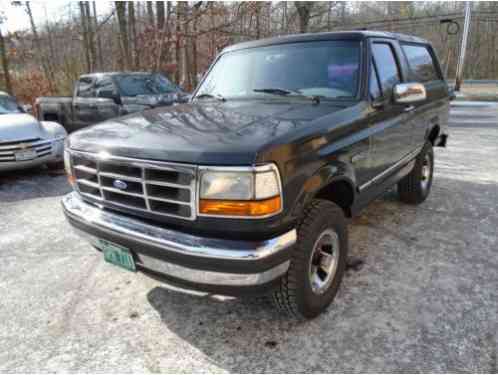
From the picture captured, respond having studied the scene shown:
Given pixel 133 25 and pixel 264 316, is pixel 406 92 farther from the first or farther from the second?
pixel 133 25

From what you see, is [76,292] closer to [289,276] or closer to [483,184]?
[289,276]

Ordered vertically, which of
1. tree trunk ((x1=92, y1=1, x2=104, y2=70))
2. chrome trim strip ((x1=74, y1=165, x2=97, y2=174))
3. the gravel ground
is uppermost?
tree trunk ((x1=92, y1=1, x2=104, y2=70))

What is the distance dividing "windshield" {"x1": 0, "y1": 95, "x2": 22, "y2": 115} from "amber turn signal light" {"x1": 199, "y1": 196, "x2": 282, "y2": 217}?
6.48 metres

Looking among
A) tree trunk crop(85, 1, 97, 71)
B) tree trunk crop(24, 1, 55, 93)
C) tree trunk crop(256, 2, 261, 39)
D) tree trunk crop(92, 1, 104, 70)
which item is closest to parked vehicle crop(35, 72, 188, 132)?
tree trunk crop(256, 2, 261, 39)

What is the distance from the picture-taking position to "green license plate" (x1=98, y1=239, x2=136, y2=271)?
2184 millimetres

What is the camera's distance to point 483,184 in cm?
519

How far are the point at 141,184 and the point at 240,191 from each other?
0.63 meters

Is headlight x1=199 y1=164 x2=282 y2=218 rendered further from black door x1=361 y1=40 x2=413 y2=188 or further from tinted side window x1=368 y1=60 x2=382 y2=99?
tinted side window x1=368 y1=60 x2=382 y2=99

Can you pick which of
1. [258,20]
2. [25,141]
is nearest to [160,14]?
[258,20]

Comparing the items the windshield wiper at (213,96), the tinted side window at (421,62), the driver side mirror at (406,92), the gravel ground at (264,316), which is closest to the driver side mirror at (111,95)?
the gravel ground at (264,316)

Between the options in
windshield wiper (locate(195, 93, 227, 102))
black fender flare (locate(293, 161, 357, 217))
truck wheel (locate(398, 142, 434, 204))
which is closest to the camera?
black fender flare (locate(293, 161, 357, 217))

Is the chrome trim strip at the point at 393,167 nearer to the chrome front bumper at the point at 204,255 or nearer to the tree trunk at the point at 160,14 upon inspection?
the chrome front bumper at the point at 204,255

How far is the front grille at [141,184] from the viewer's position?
6.31ft

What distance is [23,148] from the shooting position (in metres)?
5.91
